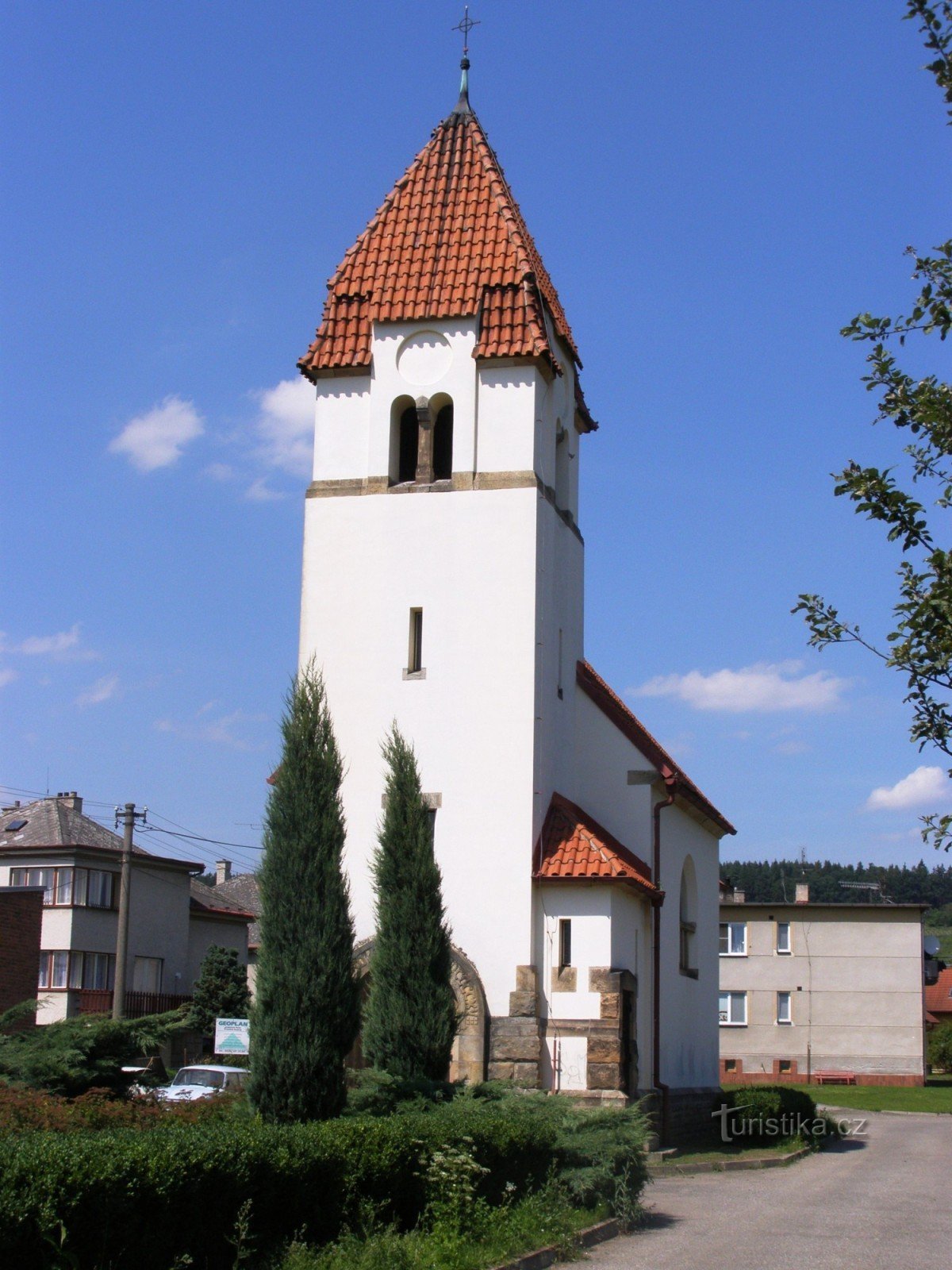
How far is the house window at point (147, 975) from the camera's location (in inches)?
1907

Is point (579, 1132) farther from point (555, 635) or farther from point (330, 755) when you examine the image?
point (555, 635)

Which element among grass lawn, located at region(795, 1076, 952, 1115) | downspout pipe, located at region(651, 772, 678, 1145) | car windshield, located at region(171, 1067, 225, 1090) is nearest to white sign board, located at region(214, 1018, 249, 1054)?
car windshield, located at region(171, 1067, 225, 1090)

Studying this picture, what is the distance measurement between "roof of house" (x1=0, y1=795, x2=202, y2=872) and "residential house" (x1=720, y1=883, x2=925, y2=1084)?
1004 inches

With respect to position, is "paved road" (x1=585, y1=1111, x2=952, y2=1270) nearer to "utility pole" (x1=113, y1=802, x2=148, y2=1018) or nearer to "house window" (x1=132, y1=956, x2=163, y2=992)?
"utility pole" (x1=113, y1=802, x2=148, y2=1018)

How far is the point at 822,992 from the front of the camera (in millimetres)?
62062

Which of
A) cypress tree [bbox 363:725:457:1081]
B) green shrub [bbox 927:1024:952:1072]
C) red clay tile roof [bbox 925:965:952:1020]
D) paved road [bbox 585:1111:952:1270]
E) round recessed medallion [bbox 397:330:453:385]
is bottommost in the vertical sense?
green shrub [bbox 927:1024:952:1072]

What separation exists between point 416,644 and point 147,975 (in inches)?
1126

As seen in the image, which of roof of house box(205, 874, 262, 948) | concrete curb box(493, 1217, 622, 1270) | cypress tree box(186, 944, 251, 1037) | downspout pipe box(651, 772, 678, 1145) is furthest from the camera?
roof of house box(205, 874, 262, 948)

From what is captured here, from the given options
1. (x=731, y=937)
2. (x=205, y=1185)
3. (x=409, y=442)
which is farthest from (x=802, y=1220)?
(x=731, y=937)

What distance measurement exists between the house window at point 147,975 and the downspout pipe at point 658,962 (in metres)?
26.9

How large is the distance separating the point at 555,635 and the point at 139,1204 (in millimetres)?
17523

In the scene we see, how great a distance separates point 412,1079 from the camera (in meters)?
17.2

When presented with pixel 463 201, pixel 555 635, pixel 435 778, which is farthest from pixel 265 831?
pixel 463 201

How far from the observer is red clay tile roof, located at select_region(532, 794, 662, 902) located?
75.4 feet
